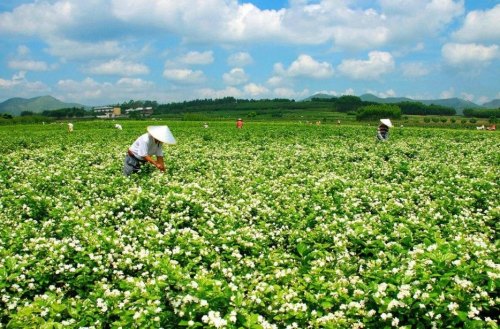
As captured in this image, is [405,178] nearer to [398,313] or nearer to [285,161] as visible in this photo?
[285,161]

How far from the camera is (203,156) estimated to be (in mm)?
20188

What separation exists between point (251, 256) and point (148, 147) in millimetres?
8242

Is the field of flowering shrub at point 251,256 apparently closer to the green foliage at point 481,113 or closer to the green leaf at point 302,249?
the green leaf at point 302,249

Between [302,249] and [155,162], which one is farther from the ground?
[155,162]

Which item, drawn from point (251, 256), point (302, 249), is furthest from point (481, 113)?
point (251, 256)

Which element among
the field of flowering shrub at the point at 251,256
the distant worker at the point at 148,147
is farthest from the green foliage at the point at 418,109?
the distant worker at the point at 148,147

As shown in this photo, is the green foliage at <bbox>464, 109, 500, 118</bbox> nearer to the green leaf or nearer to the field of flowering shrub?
the field of flowering shrub

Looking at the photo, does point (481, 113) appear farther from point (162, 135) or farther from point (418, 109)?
point (162, 135)

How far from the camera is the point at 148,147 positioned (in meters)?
14.3

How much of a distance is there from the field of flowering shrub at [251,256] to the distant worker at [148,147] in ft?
3.17

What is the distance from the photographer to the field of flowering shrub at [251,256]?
4820 mm

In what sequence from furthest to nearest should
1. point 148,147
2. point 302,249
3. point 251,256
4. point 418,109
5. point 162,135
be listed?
point 418,109, point 148,147, point 162,135, point 251,256, point 302,249

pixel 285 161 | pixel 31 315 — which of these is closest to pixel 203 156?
pixel 285 161

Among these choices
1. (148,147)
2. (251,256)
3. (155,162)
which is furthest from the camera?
(155,162)
